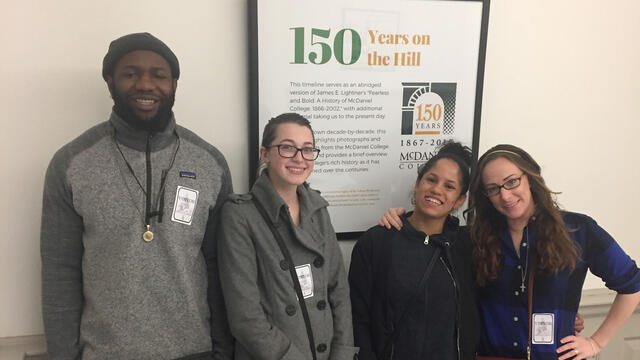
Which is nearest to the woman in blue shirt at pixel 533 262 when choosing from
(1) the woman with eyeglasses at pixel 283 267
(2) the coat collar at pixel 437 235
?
(2) the coat collar at pixel 437 235

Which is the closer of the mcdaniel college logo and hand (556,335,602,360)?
hand (556,335,602,360)

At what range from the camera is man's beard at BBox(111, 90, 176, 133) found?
1.27 m

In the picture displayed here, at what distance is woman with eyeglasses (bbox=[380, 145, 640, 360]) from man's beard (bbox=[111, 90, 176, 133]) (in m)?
1.11

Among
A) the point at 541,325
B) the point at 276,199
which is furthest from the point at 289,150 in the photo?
the point at 541,325

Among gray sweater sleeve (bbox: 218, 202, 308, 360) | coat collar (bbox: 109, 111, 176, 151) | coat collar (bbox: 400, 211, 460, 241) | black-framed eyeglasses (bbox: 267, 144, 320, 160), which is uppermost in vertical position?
coat collar (bbox: 109, 111, 176, 151)

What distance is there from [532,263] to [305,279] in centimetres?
84

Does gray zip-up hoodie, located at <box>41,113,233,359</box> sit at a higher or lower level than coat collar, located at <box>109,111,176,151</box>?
lower

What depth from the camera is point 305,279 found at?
1.39 m

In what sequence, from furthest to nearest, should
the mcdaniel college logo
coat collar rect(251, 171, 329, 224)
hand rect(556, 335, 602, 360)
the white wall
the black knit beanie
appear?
the mcdaniel college logo, hand rect(556, 335, 602, 360), the white wall, coat collar rect(251, 171, 329, 224), the black knit beanie

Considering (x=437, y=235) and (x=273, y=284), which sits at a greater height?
(x=437, y=235)

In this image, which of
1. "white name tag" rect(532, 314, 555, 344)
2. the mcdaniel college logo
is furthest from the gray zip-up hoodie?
"white name tag" rect(532, 314, 555, 344)

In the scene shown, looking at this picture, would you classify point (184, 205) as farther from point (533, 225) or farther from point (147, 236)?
point (533, 225)

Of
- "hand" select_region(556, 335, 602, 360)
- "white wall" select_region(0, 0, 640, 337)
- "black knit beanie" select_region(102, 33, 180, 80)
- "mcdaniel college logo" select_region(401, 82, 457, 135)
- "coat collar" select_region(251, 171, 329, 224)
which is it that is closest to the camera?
"black knit beanie" select_region(102, 33, 180, 80)

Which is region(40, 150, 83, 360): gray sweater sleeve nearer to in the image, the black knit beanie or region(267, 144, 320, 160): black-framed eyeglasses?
the black knit beanie
